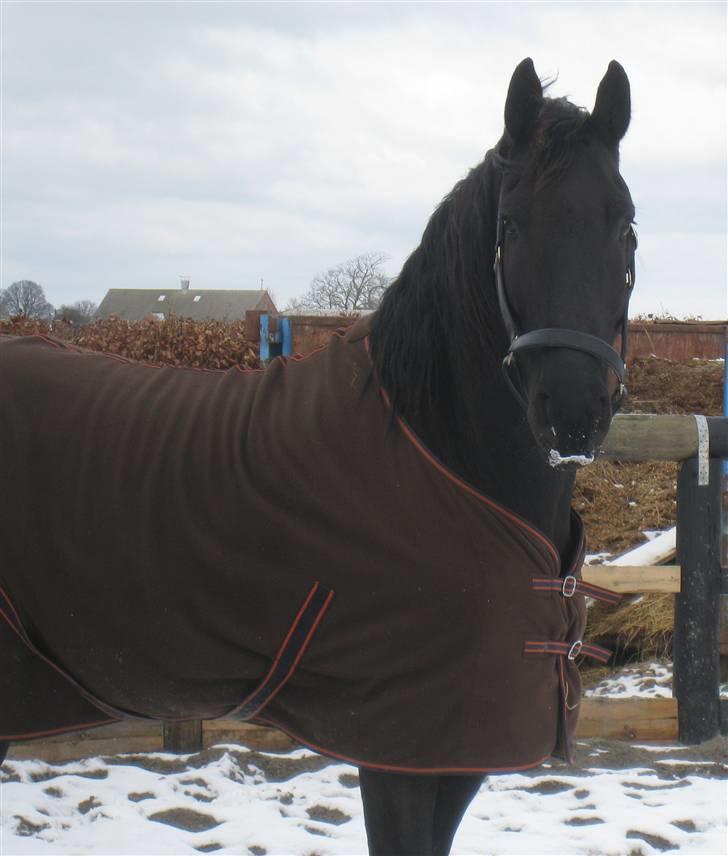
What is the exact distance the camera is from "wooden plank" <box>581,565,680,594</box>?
414 cm

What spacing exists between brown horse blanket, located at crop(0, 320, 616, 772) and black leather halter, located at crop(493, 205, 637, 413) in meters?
0.26

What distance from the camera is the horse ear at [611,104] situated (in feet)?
6.13

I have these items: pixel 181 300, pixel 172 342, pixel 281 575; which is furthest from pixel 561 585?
pixel 181 300

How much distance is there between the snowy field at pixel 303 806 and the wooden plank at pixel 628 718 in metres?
0.16

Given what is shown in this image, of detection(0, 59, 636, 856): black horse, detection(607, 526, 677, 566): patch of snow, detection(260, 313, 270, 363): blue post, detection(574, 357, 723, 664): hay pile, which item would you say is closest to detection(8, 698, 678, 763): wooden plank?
detection(574, 357, 723, 664): hay pile

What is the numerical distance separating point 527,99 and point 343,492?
90cm

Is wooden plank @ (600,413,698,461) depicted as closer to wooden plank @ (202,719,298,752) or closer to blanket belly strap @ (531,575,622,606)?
wooden plank @ (202,719,298,752)

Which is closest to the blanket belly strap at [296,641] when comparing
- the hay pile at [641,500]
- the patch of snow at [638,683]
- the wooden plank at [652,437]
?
the wooden plank at [652,437]

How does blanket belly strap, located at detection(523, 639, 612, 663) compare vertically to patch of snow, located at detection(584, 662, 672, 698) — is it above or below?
above

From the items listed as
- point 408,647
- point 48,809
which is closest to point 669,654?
point 48,809

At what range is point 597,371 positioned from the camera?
5.37ft

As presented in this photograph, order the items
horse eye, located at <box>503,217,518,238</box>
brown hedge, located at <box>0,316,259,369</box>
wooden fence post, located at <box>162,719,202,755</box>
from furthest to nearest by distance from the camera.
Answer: brown hedge, located at <box>0,316,259,369</box>
wooden fence post, located at <box>162,719,202,755</box>
horse eye, located at <box>503,217,518,238</box>

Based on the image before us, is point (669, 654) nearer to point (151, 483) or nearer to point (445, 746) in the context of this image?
point (445, 746)

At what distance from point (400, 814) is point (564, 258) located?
1.16 metres
